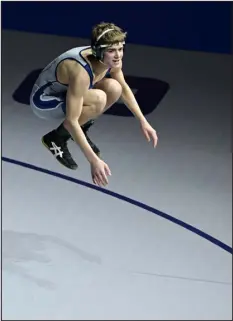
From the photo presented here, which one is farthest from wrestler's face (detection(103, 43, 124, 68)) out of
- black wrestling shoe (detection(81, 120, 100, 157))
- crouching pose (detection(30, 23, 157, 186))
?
black wrestling shoe (detection(81, 120, 100, 157))

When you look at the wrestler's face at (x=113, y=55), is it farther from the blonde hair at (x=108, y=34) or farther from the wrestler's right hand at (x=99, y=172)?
the wrestler's right hand at (x=99, y=172)

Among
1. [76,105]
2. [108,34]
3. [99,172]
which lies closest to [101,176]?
[99,172]

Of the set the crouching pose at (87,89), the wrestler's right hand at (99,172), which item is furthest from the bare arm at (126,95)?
the wrestler's right hand at (99,172)

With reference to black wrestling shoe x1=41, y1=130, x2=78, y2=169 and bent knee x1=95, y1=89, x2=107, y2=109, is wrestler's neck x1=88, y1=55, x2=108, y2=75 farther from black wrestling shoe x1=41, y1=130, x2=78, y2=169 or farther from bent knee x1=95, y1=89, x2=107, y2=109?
black wrestling shoe x1=41, y1=130, x2=78, y2=169

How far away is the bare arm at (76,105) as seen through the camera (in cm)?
162

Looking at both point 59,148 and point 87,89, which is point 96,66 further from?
point 59,148

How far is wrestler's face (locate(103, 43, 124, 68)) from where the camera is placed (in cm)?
161

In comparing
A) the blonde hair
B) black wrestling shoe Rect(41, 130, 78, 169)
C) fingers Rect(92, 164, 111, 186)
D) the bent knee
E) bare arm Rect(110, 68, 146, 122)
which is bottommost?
fingers Rect(92, 164, 111, 186)

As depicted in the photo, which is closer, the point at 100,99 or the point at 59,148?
the point at 100,99

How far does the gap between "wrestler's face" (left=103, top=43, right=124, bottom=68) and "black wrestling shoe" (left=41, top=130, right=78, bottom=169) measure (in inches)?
8.6

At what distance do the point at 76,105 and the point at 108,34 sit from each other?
140 millimetres

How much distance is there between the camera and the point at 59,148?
1.79 meters

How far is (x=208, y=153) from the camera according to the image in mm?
5672

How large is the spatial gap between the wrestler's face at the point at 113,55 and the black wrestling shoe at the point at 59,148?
0.72 feet
